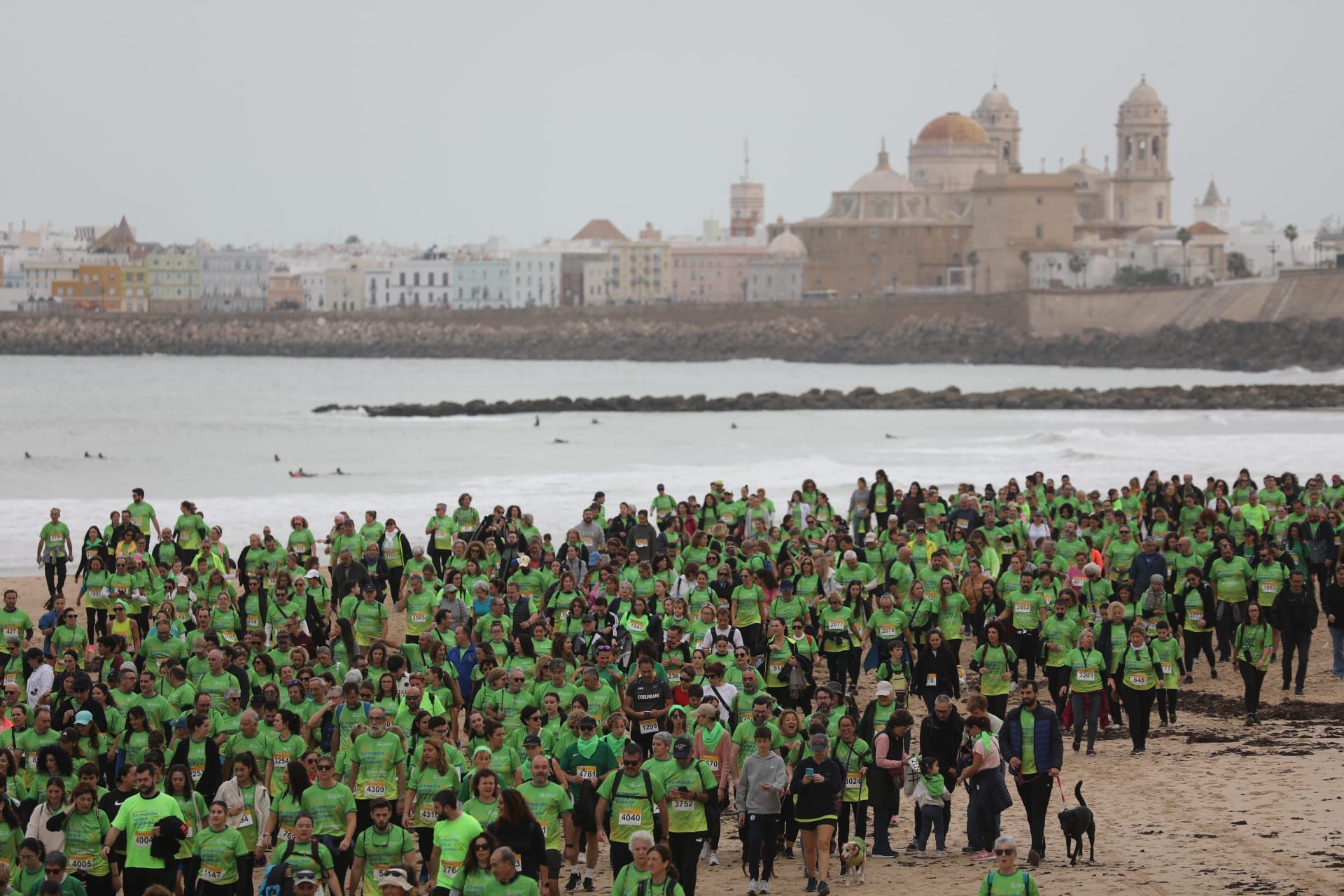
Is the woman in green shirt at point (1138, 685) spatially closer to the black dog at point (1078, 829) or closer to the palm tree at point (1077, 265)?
the black dog at point (1078, 829)

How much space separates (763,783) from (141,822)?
288cm

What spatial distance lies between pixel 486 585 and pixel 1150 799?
4692 millimetres

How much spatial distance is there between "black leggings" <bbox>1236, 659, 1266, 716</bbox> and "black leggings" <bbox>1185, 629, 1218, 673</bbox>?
3.73 ft

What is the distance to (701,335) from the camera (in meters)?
136

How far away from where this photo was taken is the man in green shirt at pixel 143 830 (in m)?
8.77

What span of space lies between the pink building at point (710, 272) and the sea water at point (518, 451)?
238ft

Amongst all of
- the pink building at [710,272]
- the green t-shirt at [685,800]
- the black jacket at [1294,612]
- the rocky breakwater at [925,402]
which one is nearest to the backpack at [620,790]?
the green t-shirt at [685,800]

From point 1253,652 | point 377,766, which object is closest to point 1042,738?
point 377,766

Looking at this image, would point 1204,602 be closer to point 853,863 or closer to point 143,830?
point 853,863

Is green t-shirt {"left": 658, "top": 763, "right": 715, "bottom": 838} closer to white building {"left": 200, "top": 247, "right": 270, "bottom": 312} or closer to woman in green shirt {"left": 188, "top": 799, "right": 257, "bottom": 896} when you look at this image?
woman in green shirt {"left": 188, "top": 799, "right": 257, "bottom": 896}

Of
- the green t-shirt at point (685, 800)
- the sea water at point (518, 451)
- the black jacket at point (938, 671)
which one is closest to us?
the green t-shirt at point (685, 800)

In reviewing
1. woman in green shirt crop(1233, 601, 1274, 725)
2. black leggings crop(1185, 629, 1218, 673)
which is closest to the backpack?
woman in green shirt crop(1233, 601, 1274, 725)

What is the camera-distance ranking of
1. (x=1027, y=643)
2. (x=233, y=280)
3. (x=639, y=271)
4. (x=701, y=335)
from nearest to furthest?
(x=1027, y=643), (x=701, y=335), (x=639, y=271), (x=233, y=280)

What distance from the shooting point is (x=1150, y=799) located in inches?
449
